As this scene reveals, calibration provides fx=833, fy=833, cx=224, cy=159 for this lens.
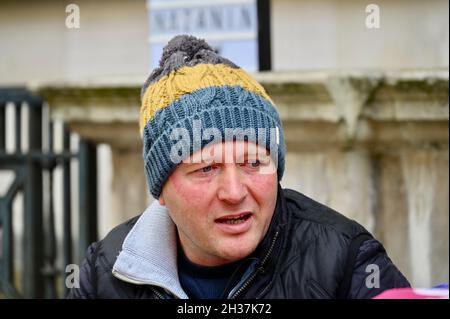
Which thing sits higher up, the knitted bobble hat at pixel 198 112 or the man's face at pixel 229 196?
the knitted bobble hat at pixel 198 112

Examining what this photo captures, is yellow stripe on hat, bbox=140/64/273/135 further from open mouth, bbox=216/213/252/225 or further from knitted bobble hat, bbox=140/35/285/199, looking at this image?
open mouth, bbox=216/213/252/225

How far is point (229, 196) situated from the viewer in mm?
1674

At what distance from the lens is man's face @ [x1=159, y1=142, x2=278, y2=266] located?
1.69 m

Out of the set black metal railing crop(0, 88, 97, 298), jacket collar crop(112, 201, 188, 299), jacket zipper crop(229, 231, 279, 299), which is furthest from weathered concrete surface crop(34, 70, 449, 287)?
jacket zipper crop(229, 231, 279, 299)

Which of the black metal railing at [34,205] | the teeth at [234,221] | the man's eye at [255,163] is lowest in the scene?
the black metal railing at [34,205]

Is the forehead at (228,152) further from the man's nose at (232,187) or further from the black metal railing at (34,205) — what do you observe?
the black metal railing at (34,205)

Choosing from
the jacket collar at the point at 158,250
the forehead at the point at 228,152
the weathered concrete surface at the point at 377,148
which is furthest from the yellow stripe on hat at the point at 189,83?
the weathered concrete surface at the point at 377,148

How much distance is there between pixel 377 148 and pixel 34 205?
164 centimetres

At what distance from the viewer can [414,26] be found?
3229 millimetres

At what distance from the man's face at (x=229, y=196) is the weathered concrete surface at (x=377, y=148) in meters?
1.36

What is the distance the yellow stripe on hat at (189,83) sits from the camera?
1764 mm

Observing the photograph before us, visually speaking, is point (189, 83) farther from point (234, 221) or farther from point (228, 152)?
point (234, 221)

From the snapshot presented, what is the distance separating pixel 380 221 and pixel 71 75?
5.32ft
